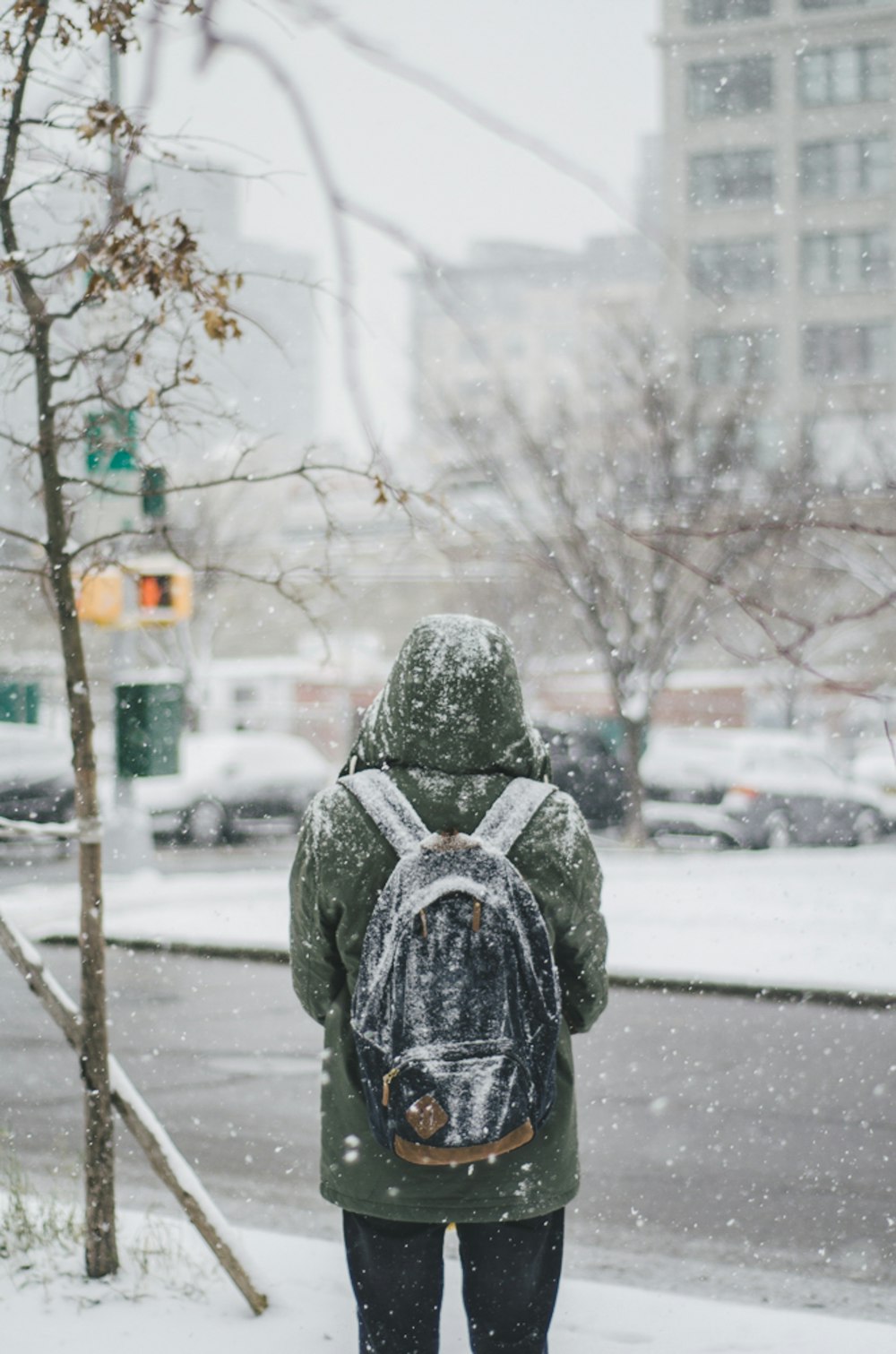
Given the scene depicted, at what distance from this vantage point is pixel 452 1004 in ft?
8.23

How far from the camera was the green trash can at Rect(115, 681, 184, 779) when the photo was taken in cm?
1185

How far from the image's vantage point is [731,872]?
49.1ft

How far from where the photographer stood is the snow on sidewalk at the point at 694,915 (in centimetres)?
1002

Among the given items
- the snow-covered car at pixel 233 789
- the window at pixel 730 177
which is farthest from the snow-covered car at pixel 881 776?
the window at pixel 730 177

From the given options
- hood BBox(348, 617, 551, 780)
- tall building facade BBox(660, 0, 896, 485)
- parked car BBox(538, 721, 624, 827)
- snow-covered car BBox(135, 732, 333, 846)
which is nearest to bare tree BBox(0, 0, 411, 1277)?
hood BBox(348, 617, 551, 780)

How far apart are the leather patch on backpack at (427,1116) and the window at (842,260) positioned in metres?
44.4

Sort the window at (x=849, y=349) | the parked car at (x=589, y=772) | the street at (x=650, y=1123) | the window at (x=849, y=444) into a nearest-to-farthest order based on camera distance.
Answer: the street at (x=650, y=1123)
the window at (x=849, y=444)
the parked car at (x=589, y=772)
the window at (x=849, y=349)

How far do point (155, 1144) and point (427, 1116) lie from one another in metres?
1.51

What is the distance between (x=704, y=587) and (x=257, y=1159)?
36.0 ft

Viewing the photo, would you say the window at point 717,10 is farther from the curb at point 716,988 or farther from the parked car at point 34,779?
the parked car at point 34,779

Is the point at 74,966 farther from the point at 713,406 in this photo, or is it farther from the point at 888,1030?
the point at 713,406

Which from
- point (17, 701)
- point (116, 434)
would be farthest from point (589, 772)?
point (116, 434)

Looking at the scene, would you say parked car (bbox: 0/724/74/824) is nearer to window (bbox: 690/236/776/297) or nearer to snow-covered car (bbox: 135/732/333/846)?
snow-covered car (bbox: 135/732/333/846)

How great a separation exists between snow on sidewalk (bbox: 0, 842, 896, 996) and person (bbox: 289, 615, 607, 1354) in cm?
641
